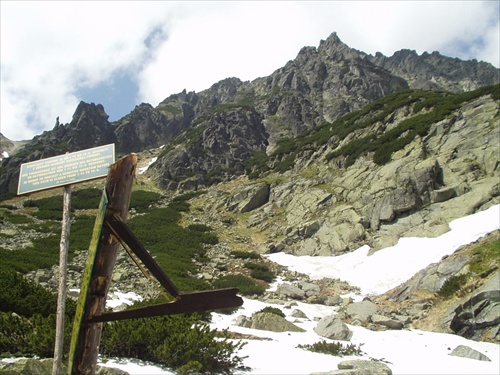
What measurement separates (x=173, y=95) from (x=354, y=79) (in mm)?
69648

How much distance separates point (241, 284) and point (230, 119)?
194ft

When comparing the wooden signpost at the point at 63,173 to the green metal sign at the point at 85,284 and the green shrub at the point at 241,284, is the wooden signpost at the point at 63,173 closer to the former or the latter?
the green metal sign at the point at 85,284

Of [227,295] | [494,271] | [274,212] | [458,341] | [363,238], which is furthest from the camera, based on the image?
[274,212]

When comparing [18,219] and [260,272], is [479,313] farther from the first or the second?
[18,219]

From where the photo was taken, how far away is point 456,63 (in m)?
150

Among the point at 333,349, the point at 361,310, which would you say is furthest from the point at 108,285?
the point at 361,310

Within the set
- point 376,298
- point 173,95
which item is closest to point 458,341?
point 376,298

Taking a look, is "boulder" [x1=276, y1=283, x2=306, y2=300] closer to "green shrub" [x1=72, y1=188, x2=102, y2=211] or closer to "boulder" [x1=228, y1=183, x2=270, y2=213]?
"boulder" [x1=228, y1=183, x2=270, y2=213]

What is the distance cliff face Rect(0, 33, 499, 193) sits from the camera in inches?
2443

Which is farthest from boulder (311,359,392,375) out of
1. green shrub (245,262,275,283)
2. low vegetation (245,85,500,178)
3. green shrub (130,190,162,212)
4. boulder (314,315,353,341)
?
green shrub (130,190,162,212)

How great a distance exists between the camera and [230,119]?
249 ft

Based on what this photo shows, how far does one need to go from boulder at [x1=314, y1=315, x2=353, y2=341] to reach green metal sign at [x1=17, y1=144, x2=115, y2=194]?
10.9 meters

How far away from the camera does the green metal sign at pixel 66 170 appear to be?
394cm

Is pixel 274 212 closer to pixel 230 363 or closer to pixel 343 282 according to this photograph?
pixel 343 282
